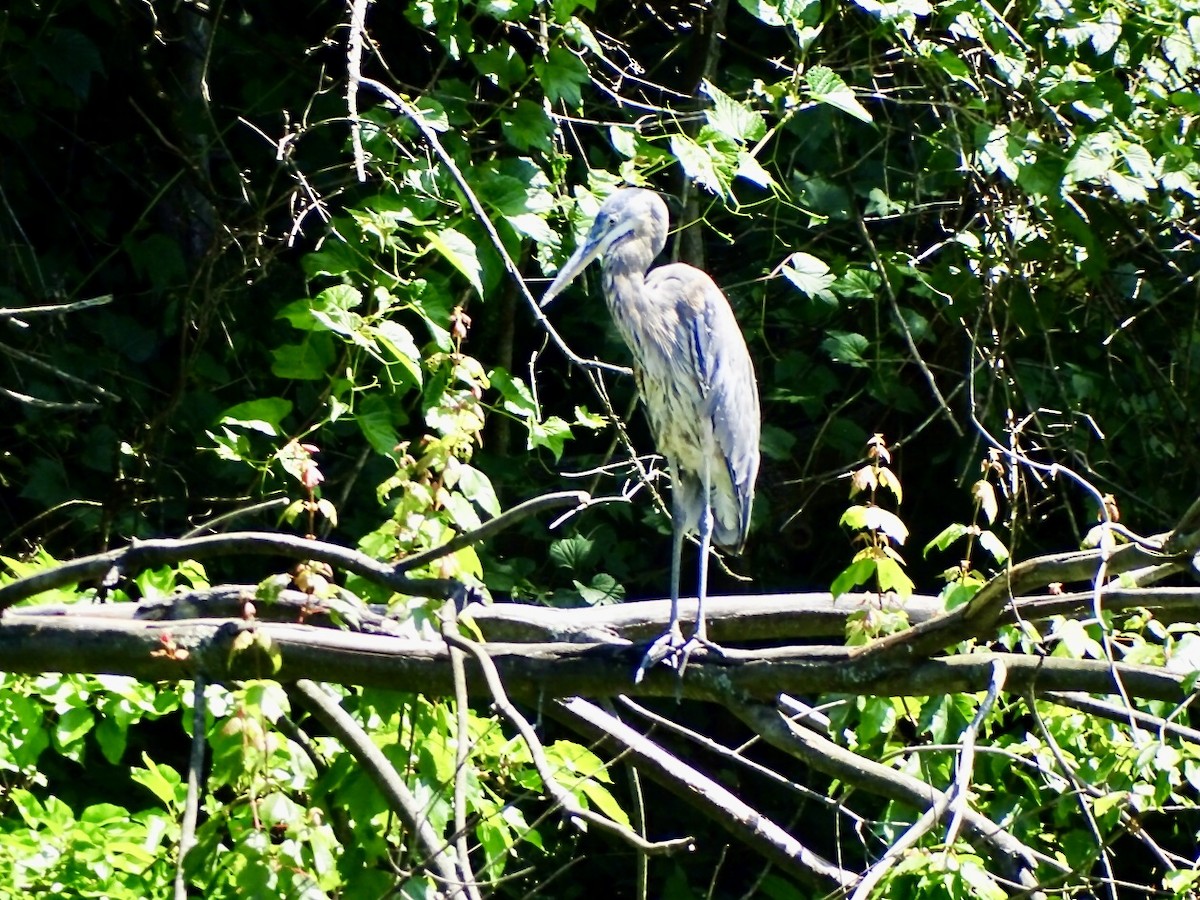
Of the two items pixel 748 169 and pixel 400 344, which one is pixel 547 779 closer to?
pixel 400 344

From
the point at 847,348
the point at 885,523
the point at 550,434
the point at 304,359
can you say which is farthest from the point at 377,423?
the point at 847,348

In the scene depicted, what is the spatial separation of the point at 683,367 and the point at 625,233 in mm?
329

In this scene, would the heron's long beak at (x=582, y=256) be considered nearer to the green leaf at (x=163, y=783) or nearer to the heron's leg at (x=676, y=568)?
the heron's leg at (x=676, y=568)

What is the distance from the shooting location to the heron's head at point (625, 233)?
328cm

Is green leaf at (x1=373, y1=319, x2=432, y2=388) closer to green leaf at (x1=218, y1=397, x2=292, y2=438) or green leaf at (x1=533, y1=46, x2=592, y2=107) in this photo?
green leaf at (x1=218, y1=397, x2=292, y2=438)

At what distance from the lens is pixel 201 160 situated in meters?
3.98

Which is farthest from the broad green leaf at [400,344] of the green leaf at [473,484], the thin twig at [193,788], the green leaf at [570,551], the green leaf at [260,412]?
the green leaf at [570,551]

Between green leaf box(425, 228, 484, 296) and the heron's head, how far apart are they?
8.2 inches

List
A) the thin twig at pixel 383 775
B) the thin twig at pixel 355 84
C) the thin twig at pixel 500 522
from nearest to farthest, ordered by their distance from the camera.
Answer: the thin twig at pixel 500 522
the thin twig at pixel 383 775
the thin twig at pixel 355 84

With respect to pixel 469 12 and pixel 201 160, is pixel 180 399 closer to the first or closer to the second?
pixel 201 160

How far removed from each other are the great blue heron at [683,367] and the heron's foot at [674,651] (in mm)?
665

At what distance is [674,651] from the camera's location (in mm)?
2523

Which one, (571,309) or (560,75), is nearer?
(560,75)

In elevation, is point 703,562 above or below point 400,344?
below
